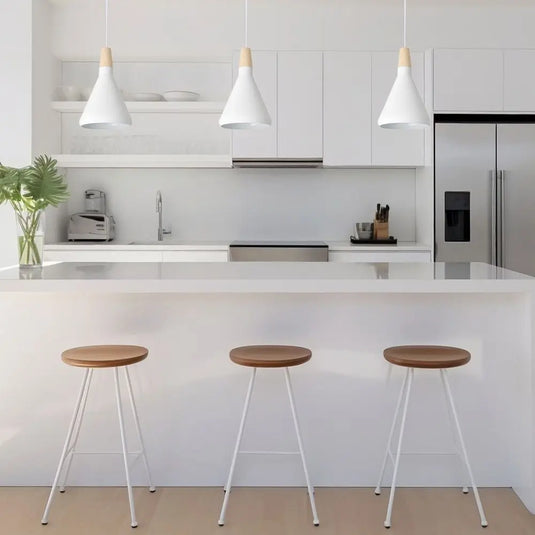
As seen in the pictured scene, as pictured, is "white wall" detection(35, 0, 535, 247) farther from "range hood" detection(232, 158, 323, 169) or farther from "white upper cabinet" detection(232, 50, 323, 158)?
"range hood" detection(232, 158, 323, 169)

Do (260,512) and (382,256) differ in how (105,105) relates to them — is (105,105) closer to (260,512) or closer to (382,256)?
(260,512)

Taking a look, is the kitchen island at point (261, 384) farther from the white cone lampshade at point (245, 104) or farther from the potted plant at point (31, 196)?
the white cone lampshade at point (245, 104)

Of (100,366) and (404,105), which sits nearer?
(100,366)

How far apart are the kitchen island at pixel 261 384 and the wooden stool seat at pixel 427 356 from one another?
244mm

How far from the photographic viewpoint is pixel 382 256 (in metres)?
5.10

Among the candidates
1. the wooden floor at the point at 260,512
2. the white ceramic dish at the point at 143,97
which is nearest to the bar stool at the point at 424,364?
the wooden floor at the point at 260,512

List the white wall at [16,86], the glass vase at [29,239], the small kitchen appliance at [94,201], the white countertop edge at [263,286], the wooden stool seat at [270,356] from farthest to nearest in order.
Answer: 1. the small kitchen appliance at [94,201]
2. the white wall at [16,86]
3. the glass vase at [29,239]
4. the white countertop edge at [263,286]
5. the wooden stool seat at [270,356]

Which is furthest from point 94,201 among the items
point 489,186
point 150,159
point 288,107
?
point 489,186

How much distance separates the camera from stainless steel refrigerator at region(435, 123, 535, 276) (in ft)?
16.6

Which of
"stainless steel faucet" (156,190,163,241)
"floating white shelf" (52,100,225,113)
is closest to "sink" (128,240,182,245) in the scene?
"stainless steel faucet" (156,190,163,241)

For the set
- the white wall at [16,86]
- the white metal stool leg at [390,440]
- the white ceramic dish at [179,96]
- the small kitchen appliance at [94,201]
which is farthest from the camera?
the small kitchen appliance at [94,201]

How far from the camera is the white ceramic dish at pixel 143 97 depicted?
532 cm

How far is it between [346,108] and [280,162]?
2.02 feet

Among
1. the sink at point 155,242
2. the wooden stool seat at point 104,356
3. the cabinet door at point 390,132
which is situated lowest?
the wooden stool seat at point 104,356
